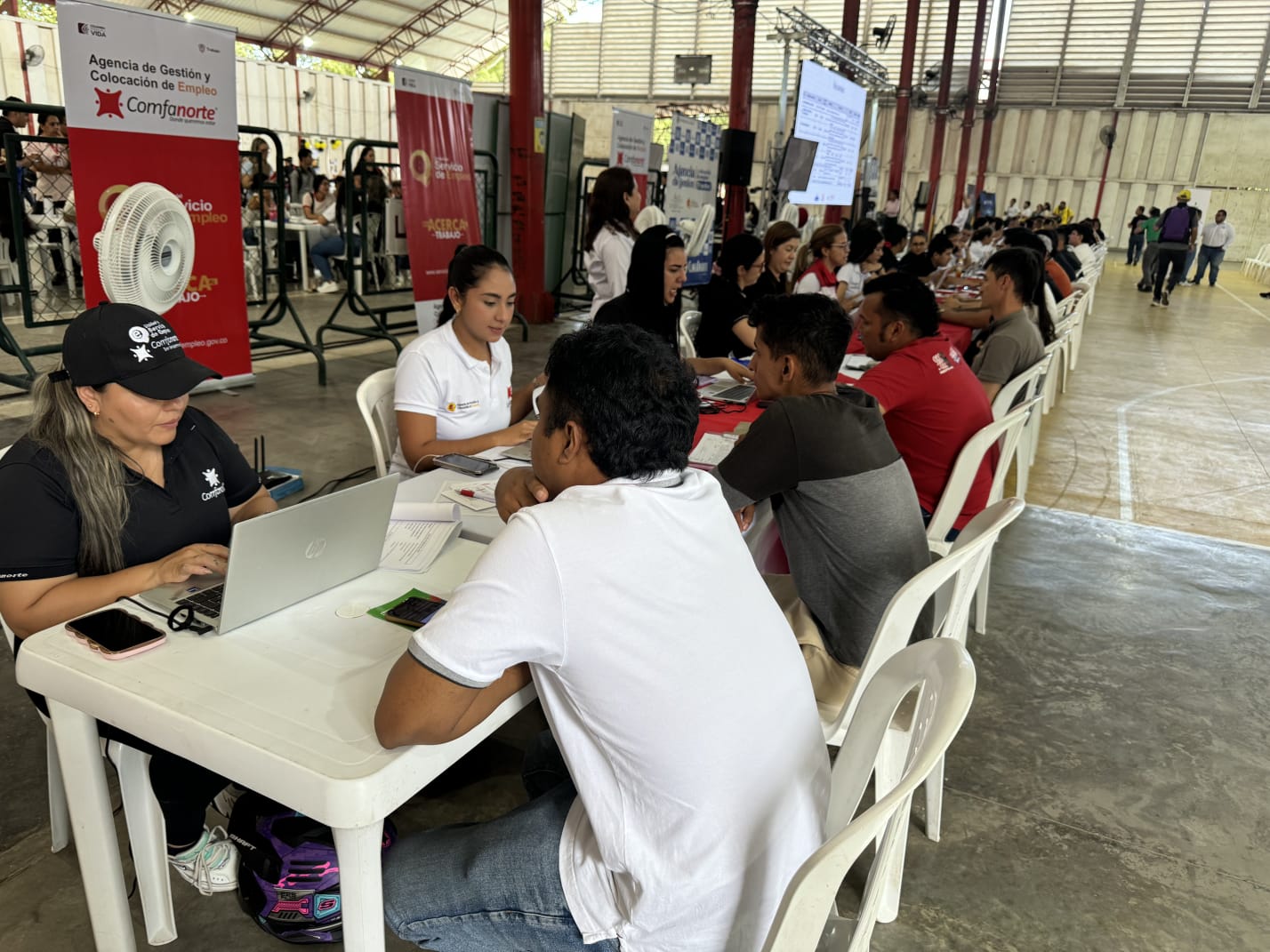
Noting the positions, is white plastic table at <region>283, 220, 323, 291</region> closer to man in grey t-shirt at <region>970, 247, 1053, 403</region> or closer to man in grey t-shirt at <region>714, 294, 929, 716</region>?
man in grey t-shirt at <region>970, 247, 1053, 403</region>

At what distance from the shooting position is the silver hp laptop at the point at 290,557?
3.87 ft

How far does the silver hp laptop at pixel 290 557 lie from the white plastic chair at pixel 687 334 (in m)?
2.40

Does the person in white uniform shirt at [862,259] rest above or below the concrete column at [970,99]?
below

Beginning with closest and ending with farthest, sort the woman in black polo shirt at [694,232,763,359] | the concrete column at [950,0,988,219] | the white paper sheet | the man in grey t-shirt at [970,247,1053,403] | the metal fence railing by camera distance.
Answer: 1. the white paper sheet
2. the man in grey t-shirt at [970,247,1053,403]
3. the woman in black polo shirt at [694,232,763,359]
4. the metal fence railing
5. the concrete column at [950,0,988,219]

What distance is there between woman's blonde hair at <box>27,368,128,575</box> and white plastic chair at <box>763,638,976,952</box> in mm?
1167

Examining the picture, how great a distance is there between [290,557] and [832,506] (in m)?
0.99

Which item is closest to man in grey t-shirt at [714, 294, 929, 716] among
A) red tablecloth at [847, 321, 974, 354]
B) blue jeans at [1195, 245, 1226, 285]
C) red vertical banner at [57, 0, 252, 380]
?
red tablecloth at [847, 321, 974, 354]

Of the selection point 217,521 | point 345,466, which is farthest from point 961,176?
point 217,521

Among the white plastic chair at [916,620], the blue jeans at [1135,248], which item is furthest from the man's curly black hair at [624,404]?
the blue jeans at [1135,248]

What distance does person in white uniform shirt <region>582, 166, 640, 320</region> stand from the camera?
5418 millimetres

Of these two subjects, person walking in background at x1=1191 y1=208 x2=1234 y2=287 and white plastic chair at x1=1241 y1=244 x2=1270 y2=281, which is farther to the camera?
white plastic chair at x1=1241 y1=244 x2=1270 y2=281

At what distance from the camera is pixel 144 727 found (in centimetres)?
108

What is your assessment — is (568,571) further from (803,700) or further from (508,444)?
(508,444)

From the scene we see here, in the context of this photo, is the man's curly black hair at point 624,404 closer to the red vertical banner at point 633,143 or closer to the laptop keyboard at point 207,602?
the laptop keyboard at point 207,602
